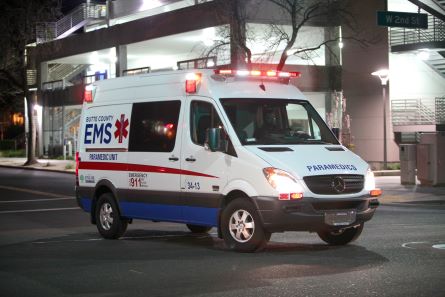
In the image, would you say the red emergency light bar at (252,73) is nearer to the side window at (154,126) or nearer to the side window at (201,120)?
the side window at (201,120)

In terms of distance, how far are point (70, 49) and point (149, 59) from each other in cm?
543

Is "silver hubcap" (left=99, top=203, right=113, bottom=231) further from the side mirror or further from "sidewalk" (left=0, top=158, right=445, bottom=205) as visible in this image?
"sidewalk" (left=0, top=158, right=445, bottom=205)

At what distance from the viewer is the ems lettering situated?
40.8 ft

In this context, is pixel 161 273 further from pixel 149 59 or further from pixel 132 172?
pixel 149 59

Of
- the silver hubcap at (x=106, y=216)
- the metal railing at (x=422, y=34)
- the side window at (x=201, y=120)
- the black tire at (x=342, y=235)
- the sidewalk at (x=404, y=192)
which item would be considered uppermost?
the metal railing at (x=422, y=34)

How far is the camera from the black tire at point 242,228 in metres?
9.92

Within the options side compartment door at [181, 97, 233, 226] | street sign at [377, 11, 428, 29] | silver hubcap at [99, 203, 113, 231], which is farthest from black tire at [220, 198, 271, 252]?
street sign at [377, 11, 428, 29]

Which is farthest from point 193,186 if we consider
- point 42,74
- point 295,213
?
point 42,74

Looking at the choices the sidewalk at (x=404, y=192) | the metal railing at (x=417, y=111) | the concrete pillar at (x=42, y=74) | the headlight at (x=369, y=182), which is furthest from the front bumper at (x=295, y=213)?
the concrete pillar at (x=42, y=74)

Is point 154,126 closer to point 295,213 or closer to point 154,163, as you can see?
point 154,163

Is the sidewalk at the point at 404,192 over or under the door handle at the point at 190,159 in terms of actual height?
under

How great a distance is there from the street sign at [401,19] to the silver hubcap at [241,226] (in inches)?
461

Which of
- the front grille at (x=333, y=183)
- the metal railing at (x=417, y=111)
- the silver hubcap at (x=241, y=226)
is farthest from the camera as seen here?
the metal railing at (x=417, y=111)

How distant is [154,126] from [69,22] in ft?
137
